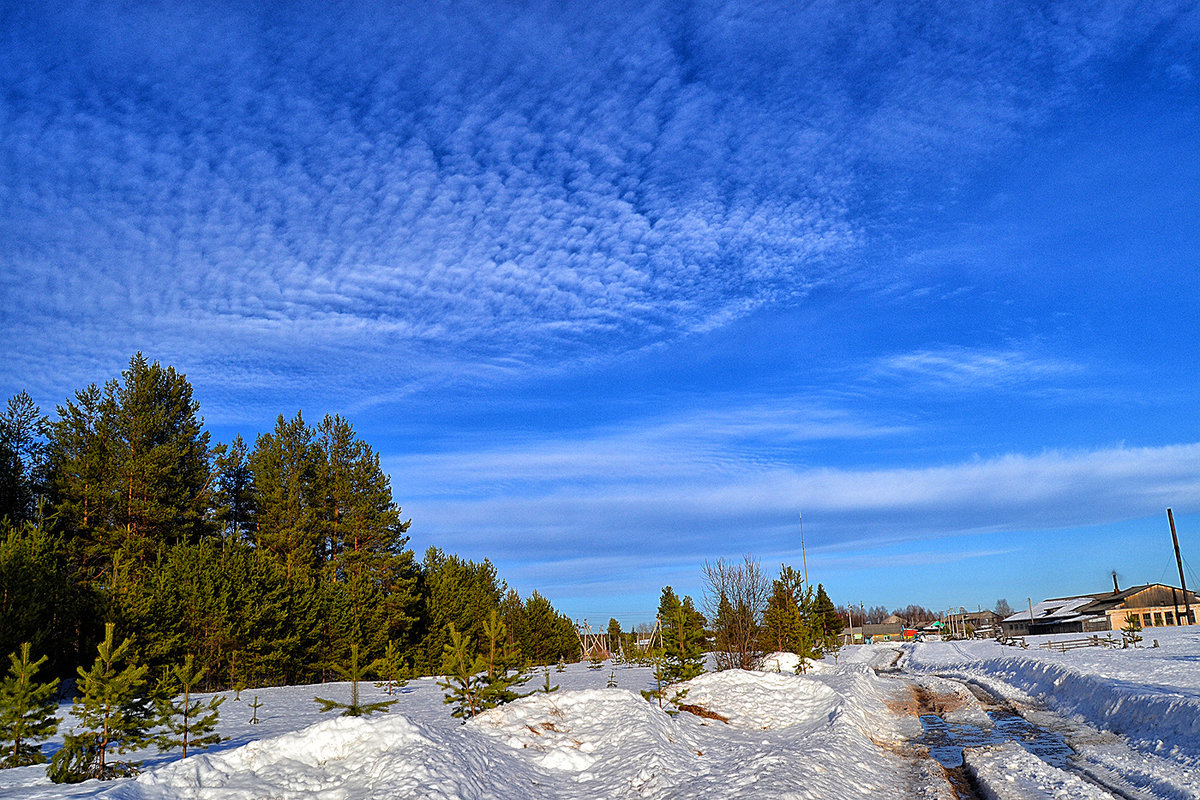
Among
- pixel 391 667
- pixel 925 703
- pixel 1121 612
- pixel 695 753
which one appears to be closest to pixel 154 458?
pixel 391 667

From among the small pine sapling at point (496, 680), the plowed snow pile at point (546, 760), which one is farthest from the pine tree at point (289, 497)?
the plowed snow pile at point (546, 760)

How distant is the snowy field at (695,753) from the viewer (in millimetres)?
10555

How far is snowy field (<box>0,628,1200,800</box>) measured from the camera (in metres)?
10.6

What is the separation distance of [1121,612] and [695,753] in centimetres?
8847

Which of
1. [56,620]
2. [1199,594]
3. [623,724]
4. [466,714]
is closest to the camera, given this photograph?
[623,724]

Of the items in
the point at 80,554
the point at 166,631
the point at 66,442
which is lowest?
the point at 166,631

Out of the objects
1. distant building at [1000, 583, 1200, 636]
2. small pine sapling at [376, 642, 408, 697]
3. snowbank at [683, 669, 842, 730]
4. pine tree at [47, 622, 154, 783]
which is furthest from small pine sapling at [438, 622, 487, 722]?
distant building at [1000, 583, 1200, 636]

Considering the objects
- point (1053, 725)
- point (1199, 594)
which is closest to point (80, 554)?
point (1053, 725)

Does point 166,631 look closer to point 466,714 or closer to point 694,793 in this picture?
point 466,714

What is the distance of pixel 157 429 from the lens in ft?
110

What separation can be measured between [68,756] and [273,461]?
105ft

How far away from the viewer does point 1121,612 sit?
82.1 metres

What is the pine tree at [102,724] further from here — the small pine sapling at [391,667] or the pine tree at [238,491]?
the pine tree at [238,491]

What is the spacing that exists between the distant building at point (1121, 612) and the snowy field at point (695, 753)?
71.7m
